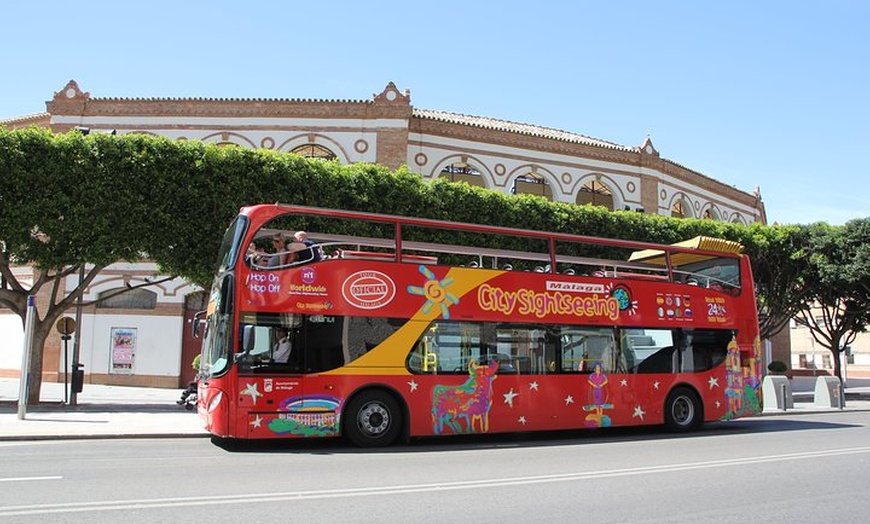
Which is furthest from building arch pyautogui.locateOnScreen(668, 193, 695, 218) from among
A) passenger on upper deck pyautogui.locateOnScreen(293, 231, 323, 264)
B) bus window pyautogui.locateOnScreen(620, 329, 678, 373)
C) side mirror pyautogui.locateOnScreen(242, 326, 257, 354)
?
side mirror pyautogui.locateOnScreen(242, 326, 257, 354)

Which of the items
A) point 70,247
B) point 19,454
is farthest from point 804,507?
point 70,247

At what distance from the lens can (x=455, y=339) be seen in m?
12.6

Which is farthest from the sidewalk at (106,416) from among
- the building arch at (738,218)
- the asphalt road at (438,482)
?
the building arch at (738,218)

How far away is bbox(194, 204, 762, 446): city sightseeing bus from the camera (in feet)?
37.0

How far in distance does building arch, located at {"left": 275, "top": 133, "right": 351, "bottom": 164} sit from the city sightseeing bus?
16315 millimetres

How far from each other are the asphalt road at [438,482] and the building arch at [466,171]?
Answer: 788 inches

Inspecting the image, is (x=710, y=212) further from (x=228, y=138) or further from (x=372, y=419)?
(x=372, y=419)

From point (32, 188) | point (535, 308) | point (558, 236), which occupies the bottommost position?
point (535, 308)

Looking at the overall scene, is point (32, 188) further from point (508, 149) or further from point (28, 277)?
point (508, 149)

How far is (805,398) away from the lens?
97.0 feet

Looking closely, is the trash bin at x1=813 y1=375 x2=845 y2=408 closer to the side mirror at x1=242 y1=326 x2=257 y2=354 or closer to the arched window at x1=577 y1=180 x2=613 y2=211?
the arched window at x1=577 y1=180 x2=613 y2=211

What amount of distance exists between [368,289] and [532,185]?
2244cm

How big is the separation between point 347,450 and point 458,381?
92.4 inches

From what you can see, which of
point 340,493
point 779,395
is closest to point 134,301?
point 779,395
